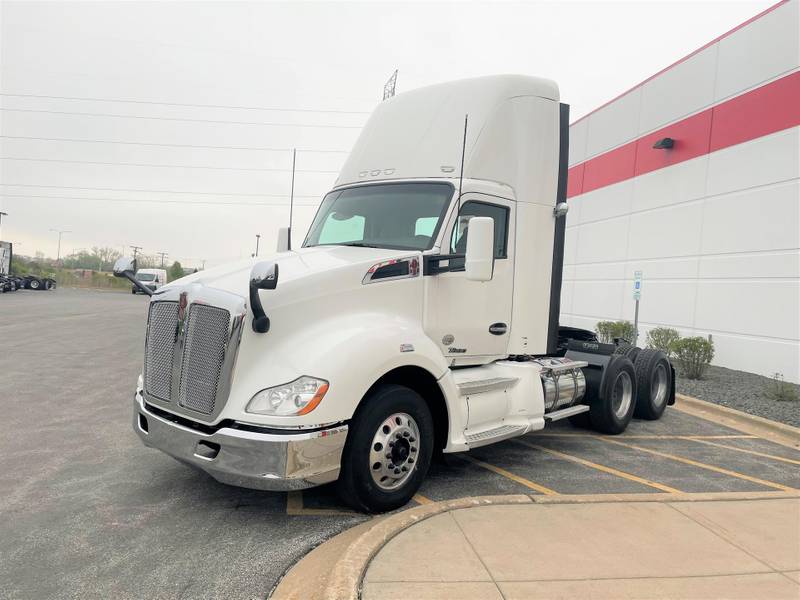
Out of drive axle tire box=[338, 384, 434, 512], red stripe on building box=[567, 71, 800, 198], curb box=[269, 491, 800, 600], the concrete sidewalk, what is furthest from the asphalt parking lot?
red stripe on building box=[567, 71, 800, 198]

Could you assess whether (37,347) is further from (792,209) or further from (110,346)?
(792,209)

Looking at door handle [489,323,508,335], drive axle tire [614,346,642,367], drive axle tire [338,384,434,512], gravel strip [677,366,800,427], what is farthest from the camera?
gravel strip [677,366,800,427]

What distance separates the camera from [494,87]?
5832 millimetres

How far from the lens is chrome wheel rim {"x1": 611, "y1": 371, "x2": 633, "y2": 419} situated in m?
7.36

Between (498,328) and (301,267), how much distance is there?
86.3 inches

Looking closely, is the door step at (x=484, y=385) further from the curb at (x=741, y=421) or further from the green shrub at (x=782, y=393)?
the green shrub at (x=782, y=393)

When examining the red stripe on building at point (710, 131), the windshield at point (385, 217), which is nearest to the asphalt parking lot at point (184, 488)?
the windshield at point (385, 217)

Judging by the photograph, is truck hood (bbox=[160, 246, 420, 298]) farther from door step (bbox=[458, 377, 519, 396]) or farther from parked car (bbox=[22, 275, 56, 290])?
parked car (bbox=[22, 275, 56, 290])

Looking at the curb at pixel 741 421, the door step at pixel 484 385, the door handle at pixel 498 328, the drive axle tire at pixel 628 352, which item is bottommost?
the curb at pixel 741 421

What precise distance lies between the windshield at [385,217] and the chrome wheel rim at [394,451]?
1.58 metres

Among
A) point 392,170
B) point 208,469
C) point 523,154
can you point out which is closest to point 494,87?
point 523,154

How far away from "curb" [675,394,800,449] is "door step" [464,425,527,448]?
13.9ft

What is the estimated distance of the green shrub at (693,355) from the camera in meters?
11.3

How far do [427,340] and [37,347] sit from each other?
36.8ft
